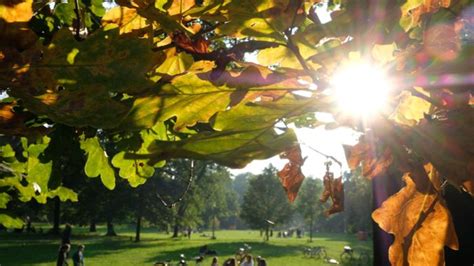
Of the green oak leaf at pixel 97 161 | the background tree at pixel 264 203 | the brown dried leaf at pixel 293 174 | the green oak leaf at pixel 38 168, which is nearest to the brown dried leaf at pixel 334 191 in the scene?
the brown dried leaf at pixel 293 174

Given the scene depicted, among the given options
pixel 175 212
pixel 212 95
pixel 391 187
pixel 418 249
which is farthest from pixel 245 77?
pixel 175 212

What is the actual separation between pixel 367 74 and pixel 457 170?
0.28m

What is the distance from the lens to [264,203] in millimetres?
58312

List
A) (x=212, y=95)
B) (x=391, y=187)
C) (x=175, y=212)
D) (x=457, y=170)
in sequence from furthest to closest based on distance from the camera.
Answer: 1. (x=175, y=212)
2. (x=391, y=187)
3. (x=212, y=95)
4. (x=457, y=170)

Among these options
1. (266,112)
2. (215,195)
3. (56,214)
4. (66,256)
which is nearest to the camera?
(266,112)

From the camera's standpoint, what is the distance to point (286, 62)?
1.22m

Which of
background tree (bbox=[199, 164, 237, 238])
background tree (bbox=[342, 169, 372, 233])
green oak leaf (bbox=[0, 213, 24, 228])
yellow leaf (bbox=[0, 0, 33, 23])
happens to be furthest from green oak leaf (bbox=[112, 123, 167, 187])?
background tree (bbox=[342, 169, 372, 233])

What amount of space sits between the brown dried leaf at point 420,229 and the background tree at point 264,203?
5513 cm

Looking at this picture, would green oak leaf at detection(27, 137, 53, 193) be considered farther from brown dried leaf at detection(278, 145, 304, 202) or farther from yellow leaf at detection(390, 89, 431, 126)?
yellow leaf at detection(390, 89, 431, 126)

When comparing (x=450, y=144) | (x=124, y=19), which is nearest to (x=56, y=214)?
(x=124, y=19)

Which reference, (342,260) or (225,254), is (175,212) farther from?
(342,260)

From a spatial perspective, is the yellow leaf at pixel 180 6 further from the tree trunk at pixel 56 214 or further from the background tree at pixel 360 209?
the background tree at pixel 360 209

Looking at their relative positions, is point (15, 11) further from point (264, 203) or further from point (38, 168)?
point (264, 203)

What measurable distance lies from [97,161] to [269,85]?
1901mm
